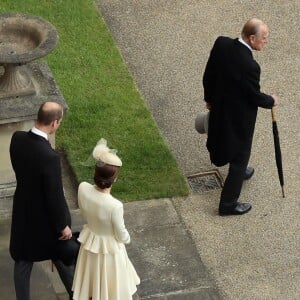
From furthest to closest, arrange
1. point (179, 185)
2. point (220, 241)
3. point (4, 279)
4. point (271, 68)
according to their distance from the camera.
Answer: point (271, 68) → point (179, 185) → point (220, 241) → point (4, 279)

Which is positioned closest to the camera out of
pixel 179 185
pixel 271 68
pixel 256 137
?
pixel 179 185

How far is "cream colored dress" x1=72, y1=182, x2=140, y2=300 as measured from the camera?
5.68 m

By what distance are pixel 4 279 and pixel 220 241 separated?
6.29 ft

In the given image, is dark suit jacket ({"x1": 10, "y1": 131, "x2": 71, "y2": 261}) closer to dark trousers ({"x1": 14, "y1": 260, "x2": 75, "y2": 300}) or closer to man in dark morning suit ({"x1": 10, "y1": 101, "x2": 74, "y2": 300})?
man in dark morning suit ({"x1": 10, "y1": 101, "x2": 74, "y2": 300})

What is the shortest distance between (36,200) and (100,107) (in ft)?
10.5

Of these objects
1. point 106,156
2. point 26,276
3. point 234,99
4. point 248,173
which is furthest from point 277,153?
point 26,276

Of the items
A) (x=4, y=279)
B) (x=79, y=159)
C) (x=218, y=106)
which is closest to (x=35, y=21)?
(x=79, y=159)

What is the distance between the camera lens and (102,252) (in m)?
5.85

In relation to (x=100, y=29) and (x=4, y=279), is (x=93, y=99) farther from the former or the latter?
(x=4, y=279)

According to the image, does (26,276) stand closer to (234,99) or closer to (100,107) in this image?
(234,99)

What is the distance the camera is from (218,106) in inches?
283

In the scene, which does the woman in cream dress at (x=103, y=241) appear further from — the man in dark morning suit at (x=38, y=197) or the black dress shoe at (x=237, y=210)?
the black dress shoe at (x=237, y=210)

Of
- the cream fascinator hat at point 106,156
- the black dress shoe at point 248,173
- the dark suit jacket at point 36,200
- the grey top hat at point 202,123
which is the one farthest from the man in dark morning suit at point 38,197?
the black dress shoe at point 248,173

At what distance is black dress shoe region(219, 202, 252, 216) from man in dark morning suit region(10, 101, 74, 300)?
6.41 ft
